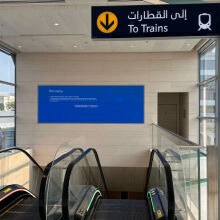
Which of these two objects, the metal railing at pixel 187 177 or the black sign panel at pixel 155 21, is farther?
the metal railing at pixel 187 177

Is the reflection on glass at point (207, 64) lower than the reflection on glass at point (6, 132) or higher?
higher

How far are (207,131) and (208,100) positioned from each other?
124cm

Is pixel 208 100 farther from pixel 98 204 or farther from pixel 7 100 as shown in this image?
pixel 7 100

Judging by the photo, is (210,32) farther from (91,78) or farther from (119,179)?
(119,179)

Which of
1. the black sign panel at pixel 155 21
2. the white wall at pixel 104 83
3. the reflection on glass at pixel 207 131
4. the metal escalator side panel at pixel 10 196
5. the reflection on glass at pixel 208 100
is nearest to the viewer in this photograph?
the black sign panel at pixel 155 21

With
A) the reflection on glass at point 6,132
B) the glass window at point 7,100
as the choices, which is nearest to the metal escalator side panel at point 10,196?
the reflection on glass at point 6,132

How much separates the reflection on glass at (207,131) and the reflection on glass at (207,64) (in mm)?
1814

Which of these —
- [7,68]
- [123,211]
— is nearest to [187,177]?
[123,211]

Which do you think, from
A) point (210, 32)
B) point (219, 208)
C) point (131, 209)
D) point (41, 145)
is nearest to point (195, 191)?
point (219, 208)

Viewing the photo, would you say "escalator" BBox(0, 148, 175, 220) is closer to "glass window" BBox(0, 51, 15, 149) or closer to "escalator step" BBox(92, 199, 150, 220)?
"escalator step" BBox(92, 199, 150, 220)

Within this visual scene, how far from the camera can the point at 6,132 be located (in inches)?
455

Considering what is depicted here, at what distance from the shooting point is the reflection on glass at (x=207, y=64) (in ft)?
31.8

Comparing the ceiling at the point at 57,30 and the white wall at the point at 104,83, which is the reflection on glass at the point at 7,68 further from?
the ceiling at the point at 57,30

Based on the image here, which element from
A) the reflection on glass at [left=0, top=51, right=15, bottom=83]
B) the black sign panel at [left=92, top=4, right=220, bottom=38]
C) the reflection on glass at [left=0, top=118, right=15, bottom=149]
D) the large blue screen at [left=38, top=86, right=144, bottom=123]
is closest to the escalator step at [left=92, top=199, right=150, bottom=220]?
the black sign panel at [left=92, top=4, right=220, bottom=38]
